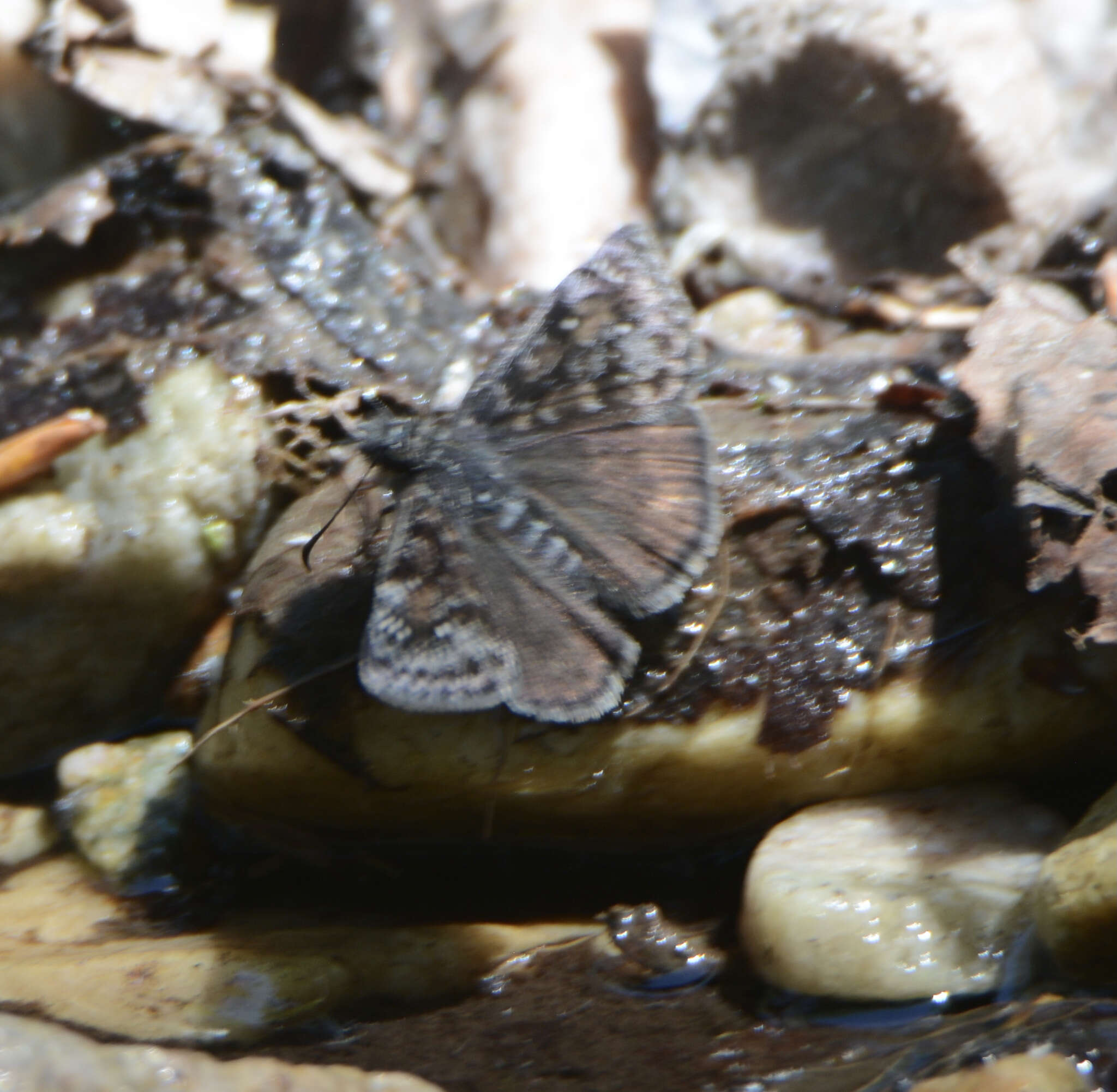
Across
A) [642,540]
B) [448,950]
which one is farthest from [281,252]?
[448,950]

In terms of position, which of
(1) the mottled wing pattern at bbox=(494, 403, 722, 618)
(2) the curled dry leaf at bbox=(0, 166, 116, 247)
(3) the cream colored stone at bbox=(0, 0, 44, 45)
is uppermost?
(3) the cream colored stone at bbox=(0, 0, 44, 45)

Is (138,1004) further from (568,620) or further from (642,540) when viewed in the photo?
(642,540)

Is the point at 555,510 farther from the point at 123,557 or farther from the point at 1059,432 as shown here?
the point at 123,557

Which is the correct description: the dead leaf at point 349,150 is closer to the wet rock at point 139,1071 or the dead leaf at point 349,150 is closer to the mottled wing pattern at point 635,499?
the mottled wing pattern at point 635,499

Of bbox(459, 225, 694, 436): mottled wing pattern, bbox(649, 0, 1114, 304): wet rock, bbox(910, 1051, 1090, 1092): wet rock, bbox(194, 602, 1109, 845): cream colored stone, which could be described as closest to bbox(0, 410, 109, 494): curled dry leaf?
bbox(194, 602, 1109, 845): cream colored stone

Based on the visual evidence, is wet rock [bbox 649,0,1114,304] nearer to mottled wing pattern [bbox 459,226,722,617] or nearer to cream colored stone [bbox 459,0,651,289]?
cream colored stone [bbox 459,0,651,289]
